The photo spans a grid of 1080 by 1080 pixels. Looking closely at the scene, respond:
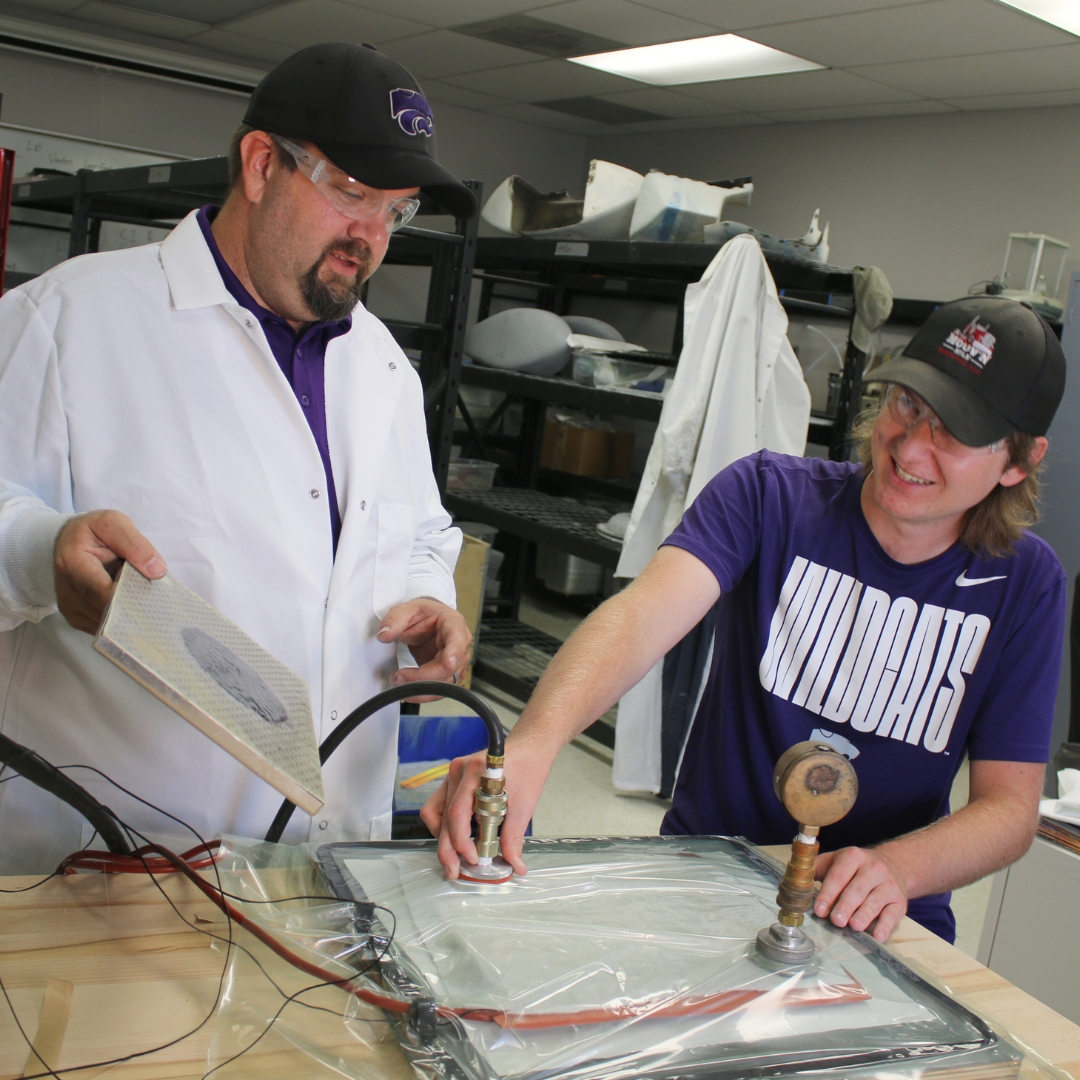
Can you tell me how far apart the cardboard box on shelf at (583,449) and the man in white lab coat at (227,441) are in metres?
3.90

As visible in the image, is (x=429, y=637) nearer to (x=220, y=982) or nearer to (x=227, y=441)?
(x=227, y=441)

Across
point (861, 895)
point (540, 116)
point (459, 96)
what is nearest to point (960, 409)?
point (861, 895)

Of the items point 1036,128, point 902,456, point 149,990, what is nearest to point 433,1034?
point 149,990

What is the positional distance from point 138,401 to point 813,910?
938mm

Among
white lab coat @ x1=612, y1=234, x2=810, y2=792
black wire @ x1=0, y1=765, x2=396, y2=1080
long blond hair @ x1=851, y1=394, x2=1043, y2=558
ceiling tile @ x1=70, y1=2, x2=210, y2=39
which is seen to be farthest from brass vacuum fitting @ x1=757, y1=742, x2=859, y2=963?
ceiling tile @ x1=70, y1=2, x2=210, y2=39

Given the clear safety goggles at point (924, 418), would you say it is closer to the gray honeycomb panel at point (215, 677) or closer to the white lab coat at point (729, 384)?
the gray honeycomb panel at point (215, 677)

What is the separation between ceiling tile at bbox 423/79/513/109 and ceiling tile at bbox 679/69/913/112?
4.49 feet

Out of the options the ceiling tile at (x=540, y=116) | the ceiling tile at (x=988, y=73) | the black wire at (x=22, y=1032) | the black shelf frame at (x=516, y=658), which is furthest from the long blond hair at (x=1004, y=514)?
the ceiling tile at (x=540, y=116)

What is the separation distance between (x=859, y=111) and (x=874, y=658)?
4709 millimetres

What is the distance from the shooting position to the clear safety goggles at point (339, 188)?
1.24 metres

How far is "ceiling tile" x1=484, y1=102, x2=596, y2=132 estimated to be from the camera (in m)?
6.49

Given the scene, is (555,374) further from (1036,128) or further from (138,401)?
(138,401)

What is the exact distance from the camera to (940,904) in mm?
1316

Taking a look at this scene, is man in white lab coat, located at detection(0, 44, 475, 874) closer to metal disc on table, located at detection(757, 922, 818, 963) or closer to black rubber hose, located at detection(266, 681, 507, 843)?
black rubber hose, located at detection(266, 681, 507, 843)
